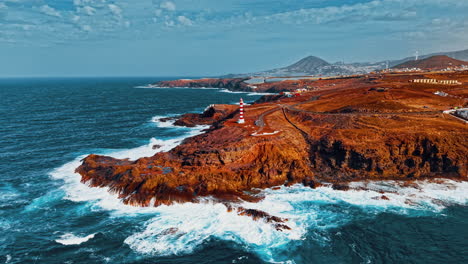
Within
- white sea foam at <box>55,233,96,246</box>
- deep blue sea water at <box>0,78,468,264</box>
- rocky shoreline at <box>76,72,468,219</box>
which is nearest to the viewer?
deep blue sea water at <box>0,78,468,264</box>

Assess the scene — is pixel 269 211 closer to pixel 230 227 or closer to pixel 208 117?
pixel 230 227

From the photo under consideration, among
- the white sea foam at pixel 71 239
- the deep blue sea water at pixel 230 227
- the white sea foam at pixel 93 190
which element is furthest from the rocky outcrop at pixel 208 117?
the white sea foam at pixel 71 239

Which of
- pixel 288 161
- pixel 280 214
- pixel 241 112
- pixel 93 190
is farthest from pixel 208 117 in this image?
pixel 280 214

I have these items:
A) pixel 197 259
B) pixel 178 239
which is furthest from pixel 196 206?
pixel 197 259

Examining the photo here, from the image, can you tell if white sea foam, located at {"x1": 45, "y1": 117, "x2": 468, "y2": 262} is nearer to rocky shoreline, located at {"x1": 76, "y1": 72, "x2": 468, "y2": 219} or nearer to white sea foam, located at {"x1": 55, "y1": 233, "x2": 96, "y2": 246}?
white sea foam, located at {"x1": 55, "y1": 233, "x2": 96, "y2": 246}

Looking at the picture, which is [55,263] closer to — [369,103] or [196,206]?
[196,206]

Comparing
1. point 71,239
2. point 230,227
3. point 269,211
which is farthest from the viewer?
point 269,211

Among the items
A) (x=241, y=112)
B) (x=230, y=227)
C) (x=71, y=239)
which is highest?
(x=241, y=112)

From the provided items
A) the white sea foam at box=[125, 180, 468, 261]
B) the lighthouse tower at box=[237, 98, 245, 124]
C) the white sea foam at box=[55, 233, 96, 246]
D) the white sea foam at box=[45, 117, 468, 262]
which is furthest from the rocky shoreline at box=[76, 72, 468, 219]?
the white sea foam at box=[55, 233, 96, 246]
